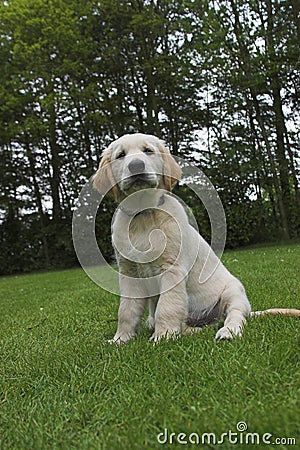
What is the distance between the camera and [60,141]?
2191 cm

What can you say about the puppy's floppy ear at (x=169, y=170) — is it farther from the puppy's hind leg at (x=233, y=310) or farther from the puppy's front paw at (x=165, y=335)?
the puppy's front paw at (x=165, y=335)

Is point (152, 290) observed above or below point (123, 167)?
below

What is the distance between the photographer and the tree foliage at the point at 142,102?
16969 mm

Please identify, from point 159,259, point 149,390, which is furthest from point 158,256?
point 149,390

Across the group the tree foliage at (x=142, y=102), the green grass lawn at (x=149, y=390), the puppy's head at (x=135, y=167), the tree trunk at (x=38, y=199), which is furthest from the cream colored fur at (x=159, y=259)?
the tree trunk at (x=38, y=199)

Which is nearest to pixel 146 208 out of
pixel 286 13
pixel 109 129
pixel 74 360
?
pixel 74 360

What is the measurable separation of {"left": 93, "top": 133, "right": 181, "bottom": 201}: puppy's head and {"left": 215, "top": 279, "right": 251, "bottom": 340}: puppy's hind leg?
95 centimetres

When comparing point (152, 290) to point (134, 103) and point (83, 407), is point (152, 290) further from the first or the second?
point (134, 103)

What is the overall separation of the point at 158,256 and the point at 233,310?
687 mm

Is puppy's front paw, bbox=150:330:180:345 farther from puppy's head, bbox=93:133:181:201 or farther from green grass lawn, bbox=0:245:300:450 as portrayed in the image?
puppy's head, bbox=93:133:181:201

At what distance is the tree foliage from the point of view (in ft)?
55.7

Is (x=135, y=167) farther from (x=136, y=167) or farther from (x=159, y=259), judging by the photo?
(x=159, y=259)

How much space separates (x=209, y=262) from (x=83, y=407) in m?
1.93

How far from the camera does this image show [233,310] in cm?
326
